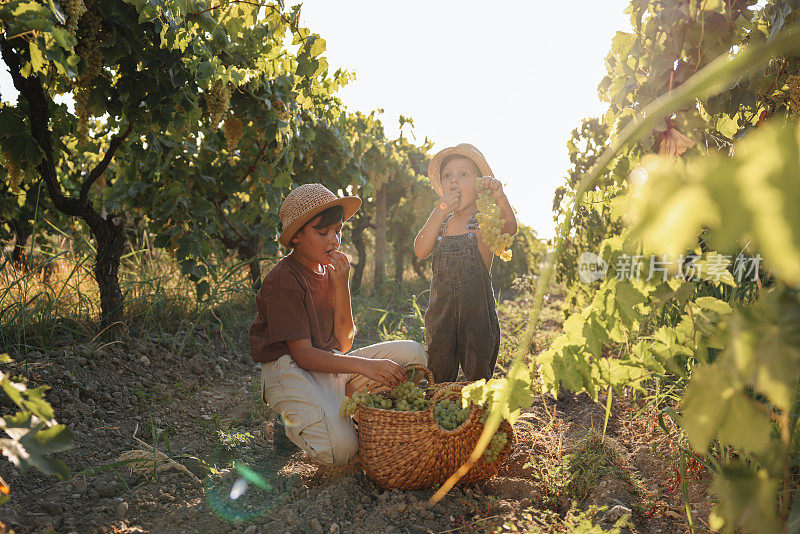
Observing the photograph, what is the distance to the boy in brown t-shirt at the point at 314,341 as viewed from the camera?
2.09 metres

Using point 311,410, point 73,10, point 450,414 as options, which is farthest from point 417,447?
point 73,10

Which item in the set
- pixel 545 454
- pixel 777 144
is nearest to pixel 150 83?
pixel 545 454

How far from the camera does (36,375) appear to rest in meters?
2.57

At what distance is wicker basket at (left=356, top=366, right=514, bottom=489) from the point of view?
6.04ft

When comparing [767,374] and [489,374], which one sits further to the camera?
[489,374]

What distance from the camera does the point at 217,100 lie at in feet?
10.2

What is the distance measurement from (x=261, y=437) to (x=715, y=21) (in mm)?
2660

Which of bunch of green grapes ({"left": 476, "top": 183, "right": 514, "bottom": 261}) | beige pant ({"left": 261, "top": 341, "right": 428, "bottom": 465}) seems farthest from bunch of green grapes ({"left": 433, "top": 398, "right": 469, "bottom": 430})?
bunch of green grapes ({"left": 476, "top": 183, "right": 514, "bottom": 261})

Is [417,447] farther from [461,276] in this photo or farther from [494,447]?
[461,276]

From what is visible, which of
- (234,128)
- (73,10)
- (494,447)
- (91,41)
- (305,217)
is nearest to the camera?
(494,447)

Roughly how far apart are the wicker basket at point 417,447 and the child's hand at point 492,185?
1.04m

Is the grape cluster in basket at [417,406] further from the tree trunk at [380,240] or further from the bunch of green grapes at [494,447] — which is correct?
the tree trunk at [380,240]

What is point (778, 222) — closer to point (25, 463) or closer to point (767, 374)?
point (767, 374)

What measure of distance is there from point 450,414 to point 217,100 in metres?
2.39
